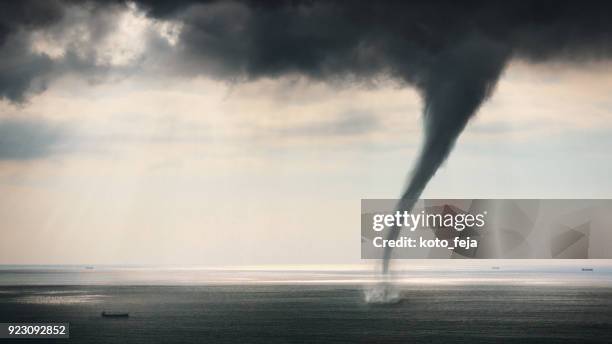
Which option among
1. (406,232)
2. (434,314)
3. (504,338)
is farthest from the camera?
(434,314)

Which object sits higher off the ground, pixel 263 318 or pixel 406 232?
pixel 406 232

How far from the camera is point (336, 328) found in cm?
9206

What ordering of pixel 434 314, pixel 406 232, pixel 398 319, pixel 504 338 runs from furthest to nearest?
1. pixel 434 314
2. pixel 398 319
3. pixel 504 338
4. pixel 406 232

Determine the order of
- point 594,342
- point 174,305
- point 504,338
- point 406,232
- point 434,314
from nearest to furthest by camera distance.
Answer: point 406,232 → point 594,342 → point 504,338 → point 434,314 → point 174,305

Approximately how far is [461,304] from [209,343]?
262 feet

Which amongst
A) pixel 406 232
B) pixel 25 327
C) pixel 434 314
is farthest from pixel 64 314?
pixel 406 232

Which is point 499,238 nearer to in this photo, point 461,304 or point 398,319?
point 398,319

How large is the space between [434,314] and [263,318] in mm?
28042

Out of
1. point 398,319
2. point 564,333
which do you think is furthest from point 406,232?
point 398,319

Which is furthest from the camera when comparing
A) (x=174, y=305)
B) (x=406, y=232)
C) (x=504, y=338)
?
(x=174, y=305)

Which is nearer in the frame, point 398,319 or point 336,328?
point 336,328

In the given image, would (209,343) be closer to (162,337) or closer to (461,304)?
(162,337)

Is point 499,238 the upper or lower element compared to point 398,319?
upper

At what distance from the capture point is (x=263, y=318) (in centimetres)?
10781
